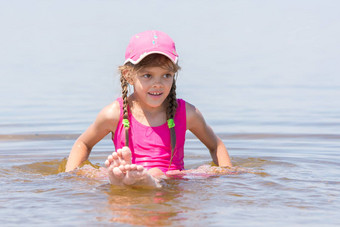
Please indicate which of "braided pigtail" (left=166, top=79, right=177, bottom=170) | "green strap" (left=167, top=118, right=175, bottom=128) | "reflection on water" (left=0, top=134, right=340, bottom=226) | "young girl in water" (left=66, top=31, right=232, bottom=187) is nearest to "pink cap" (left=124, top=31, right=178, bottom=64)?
"young girl in water" (left=66, top=31, right=232, bottom=187)

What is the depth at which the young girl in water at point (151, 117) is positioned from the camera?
5.59 meters

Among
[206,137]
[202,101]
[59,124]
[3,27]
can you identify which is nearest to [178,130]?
[206,137]

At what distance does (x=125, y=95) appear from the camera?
582cm

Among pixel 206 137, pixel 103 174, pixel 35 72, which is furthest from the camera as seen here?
pixel 35 72

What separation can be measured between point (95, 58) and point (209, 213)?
12336 millimetres

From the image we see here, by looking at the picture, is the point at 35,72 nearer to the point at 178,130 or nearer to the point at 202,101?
the point at 202,101

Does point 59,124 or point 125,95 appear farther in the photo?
point 59,124

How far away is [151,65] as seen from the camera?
557 cm

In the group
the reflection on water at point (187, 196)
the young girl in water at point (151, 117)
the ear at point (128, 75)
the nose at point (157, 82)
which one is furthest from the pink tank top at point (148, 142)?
the nose at point (157, 82)

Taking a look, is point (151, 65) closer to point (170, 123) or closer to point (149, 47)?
point (149, 47)

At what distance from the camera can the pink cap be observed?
550 cm

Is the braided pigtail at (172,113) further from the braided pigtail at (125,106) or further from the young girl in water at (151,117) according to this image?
the braided pigtail at (125,106)

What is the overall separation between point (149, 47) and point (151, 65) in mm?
154

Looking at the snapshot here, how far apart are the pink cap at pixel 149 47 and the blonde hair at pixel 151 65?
0.24 feet
